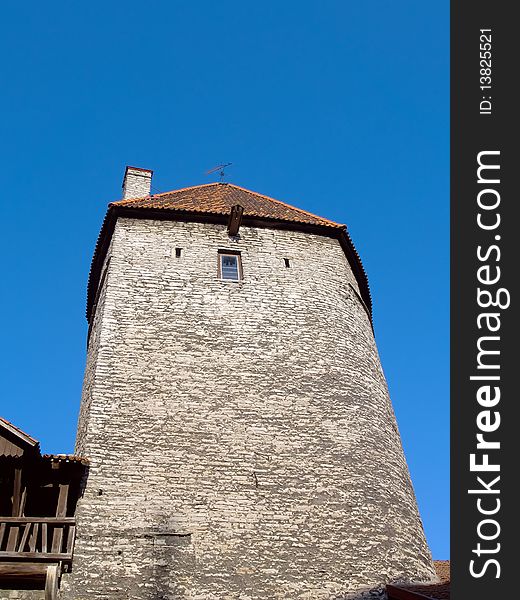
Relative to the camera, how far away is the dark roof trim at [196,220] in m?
14.6

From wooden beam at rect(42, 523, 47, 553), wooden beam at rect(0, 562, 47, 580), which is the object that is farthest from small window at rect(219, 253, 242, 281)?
wooden beam at rect(0, 562, 47, 580)

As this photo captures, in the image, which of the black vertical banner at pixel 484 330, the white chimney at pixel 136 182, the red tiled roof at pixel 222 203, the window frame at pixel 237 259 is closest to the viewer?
the black vertical banner at pixel 484 330

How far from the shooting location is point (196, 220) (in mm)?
14781

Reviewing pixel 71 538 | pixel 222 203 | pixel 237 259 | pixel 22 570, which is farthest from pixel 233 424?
pixel 222 203

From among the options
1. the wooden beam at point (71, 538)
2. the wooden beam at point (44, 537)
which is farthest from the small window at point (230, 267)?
the wooden beam at point (44, 537)

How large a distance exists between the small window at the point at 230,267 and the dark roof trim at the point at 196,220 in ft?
3.63

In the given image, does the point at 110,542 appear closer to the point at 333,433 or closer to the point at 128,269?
the point at 333,433

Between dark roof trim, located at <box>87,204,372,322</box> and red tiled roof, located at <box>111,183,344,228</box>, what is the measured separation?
0.09 meters

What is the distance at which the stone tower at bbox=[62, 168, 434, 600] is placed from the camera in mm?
9477

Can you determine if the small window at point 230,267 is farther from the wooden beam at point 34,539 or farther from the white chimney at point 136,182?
the wooden beam at point 34,539

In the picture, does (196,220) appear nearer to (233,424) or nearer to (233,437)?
(233,424)

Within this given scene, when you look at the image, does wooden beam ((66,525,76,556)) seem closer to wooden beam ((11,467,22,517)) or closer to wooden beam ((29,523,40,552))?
wooden beam ((29,523,40,552))

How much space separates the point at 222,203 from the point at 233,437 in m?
7.06

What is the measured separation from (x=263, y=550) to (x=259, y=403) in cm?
269
